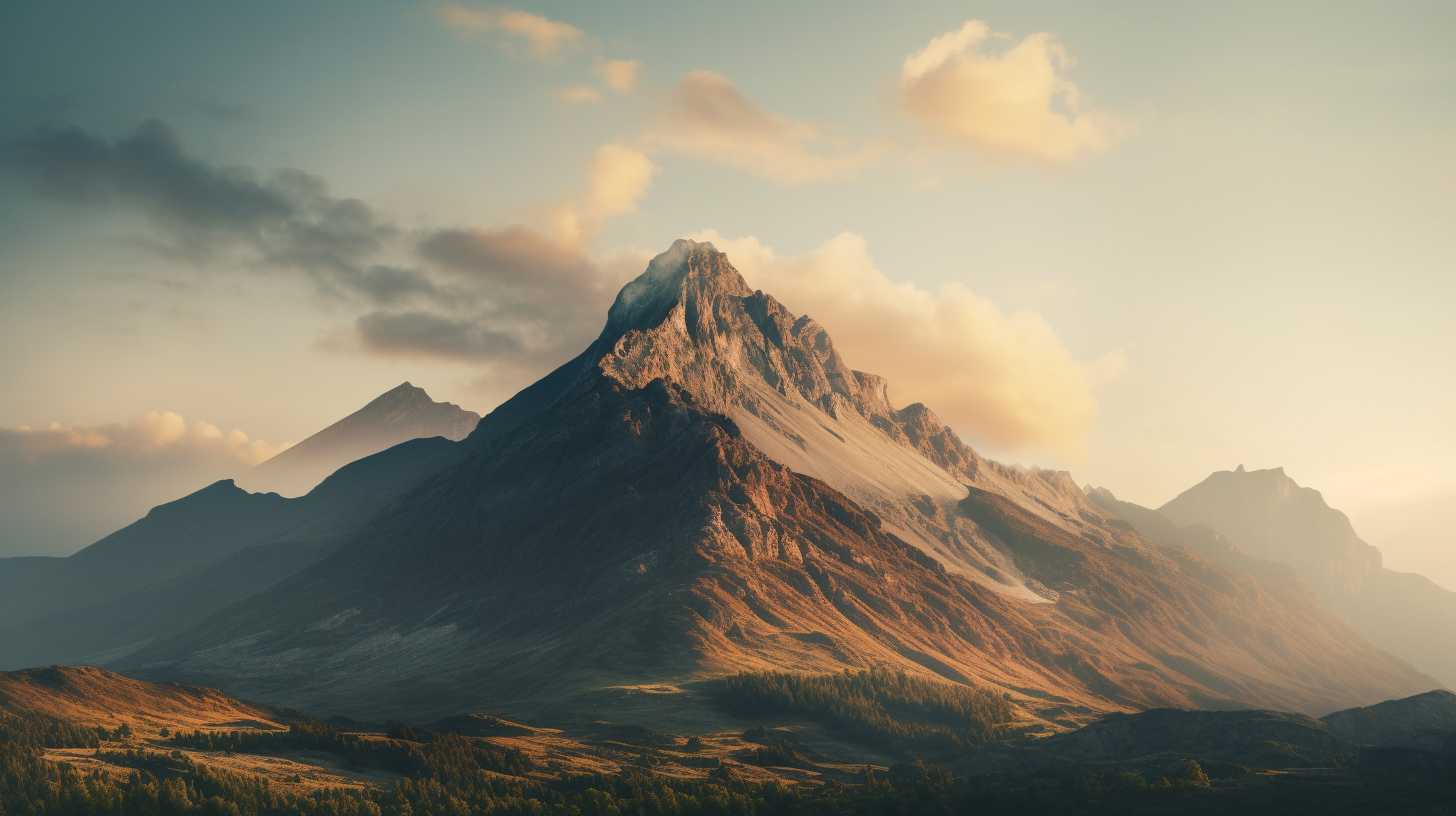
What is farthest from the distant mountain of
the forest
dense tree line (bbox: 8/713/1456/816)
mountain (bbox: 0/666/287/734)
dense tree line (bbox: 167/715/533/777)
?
mountain (bbox: 0/666/287/734)

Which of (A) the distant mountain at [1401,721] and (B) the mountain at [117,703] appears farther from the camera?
(A) the distant mountain at [1401,721]

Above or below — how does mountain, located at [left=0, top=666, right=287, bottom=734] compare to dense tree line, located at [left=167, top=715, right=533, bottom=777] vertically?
above

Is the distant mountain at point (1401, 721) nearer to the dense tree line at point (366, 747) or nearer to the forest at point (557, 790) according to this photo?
the forest at point (557, 790)

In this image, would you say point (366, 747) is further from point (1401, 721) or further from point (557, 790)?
point (1401, 721)

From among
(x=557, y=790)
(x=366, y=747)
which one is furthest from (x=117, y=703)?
(x=557, y=790)

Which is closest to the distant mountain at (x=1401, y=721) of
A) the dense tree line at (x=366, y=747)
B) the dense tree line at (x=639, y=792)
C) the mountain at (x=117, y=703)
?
the dense tree line at (x=639, y=792)

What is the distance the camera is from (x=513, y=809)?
121750 mm

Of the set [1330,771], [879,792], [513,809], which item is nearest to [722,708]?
[879,792]

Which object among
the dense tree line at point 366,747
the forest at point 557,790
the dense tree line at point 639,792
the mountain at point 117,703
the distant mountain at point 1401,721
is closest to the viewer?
the dense tree line at point 639,792

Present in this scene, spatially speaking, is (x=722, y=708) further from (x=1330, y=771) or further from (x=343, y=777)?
(x=1330, y=771)

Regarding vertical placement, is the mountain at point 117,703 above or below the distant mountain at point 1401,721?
above

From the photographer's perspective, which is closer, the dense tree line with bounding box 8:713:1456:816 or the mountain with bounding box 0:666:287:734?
the dense tree line with bounding box 8:713:1456:816

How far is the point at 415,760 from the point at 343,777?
11371mm

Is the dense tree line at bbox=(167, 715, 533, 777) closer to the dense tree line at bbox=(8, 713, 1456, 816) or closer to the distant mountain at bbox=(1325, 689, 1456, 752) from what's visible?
the dense tree line at bbox=(8, 713, 1456, 816)
